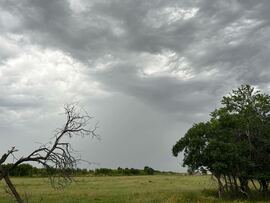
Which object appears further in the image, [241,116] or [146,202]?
[241,116]

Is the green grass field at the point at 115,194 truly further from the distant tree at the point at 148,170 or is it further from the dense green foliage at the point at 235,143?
the distant tree at the point at 148,170

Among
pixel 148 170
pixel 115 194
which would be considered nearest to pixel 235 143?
pixel 115 194

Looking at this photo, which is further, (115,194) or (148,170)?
(148,170)

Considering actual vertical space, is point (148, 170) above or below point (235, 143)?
above

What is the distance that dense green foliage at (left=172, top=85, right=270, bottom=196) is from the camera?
1779 inches

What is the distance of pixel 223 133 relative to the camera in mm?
49344

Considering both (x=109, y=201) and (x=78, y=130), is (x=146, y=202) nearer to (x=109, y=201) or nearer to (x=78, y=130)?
(x=109, y=201)

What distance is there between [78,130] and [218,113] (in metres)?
38.5

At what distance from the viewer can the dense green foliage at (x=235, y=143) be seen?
4519cm

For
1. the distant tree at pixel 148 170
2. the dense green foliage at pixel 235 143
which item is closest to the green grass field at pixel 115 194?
the dense green foliage at pixel 235 143

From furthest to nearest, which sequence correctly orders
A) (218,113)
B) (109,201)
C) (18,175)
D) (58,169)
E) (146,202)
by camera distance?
(18,175) < (218,113) < (109,201) < (146,202) < (58,169)

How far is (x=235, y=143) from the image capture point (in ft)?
157

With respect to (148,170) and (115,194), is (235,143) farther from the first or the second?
(148,170)

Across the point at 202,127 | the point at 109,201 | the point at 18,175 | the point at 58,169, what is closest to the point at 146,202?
the point at 109,201
